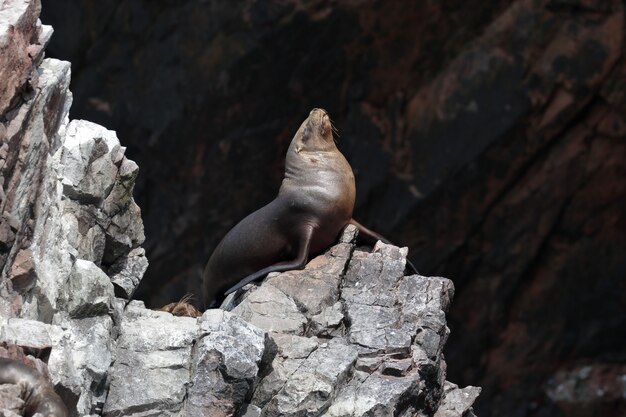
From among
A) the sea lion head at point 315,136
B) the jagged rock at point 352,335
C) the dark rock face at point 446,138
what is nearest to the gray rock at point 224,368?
the jagged rock at point 352,335

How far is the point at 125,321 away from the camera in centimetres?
934

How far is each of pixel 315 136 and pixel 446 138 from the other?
6.95 meters

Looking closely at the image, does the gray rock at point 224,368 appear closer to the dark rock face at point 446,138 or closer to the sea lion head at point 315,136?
the sea lion head at point 315,136

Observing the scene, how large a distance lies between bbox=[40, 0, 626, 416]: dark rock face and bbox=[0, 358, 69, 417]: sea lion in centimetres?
1265

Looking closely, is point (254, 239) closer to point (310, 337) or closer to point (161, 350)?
point (310, 337)

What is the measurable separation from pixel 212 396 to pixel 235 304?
2.55 metres

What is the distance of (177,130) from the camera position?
2058cm

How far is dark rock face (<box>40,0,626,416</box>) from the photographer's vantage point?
19344mm

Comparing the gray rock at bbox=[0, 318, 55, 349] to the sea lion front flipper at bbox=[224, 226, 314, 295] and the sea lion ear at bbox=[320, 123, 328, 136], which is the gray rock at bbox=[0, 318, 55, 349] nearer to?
the sea lion front flipper at bbox=[224, 226, 314, 295]

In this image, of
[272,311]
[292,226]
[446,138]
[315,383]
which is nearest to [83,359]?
[315,383]

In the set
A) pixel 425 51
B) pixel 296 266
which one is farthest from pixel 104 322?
pixel 425 51

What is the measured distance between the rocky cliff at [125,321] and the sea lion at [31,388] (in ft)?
0.26

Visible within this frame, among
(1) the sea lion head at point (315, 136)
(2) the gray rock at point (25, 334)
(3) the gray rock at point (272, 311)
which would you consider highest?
(1) the sea lion head at point (315, 136)

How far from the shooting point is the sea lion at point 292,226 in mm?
12109
